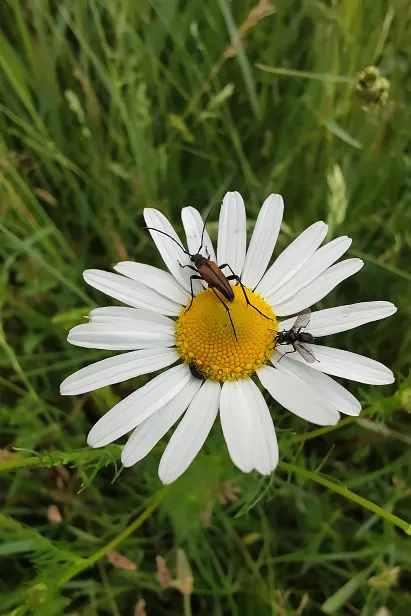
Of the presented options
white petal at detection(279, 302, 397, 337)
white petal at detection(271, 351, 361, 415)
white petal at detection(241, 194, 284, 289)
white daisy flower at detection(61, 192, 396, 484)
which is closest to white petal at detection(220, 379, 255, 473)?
white daisy flower at detection(61, 192, 396, 484)

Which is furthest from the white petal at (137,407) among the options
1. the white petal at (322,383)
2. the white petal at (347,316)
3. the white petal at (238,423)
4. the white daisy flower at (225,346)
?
the white petal at (347,316)

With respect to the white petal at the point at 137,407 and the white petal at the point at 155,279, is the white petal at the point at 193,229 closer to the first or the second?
the white petal at the point at 155,279

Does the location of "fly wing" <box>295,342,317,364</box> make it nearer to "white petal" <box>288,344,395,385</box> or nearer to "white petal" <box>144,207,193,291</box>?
"white petal" <box>288,344,395,385</box>

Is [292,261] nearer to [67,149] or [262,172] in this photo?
[262,172]

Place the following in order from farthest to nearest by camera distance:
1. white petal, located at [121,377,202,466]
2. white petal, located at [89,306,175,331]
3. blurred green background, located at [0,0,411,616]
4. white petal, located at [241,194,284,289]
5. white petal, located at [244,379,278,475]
→ blurred green background, located at [0,0,411,616] < white petal, located at [241,194,284,289] < white petal, located at [89,306,175,331] < white petal, located at [121,377,202,466] < white petal, located at [244,379,278,475]

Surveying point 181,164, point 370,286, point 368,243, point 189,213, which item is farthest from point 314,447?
point 181,164

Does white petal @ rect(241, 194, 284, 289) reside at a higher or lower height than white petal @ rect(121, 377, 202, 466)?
higher

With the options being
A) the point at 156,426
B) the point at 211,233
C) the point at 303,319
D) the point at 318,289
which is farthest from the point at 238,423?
the point at 211,233

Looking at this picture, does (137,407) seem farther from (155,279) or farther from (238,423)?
(155,279)
